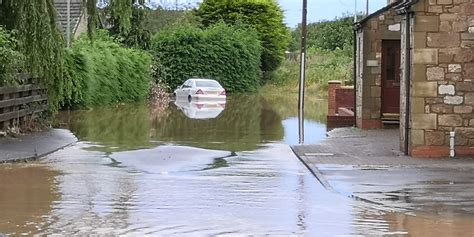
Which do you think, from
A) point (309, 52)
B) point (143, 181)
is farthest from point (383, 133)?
point (309, 52)

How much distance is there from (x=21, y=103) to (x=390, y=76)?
10.8 metres

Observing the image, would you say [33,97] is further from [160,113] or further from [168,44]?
[168,44]

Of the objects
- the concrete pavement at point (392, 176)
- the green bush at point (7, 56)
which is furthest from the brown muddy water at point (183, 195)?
the green bush at point (7, 56)

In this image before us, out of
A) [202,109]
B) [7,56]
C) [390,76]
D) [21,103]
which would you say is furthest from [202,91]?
[7,56]

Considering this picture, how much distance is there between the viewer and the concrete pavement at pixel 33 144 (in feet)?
53.6

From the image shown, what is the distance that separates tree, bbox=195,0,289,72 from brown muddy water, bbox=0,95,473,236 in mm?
40517

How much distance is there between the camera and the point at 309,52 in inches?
Result: 2667

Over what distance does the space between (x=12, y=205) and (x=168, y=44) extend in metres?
42.8

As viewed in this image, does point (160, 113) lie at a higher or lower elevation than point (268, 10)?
lower

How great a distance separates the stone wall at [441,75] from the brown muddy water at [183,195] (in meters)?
2.71

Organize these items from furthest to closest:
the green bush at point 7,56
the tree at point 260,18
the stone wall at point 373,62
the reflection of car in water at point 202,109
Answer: the tree at point 260,18
the reflection of car in water at point 202,109
the stone wall at point 373,62
the green bush at point 7,56

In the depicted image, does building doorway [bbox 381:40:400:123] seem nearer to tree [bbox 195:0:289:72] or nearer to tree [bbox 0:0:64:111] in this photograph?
tree [bbox 0:0:64:111]

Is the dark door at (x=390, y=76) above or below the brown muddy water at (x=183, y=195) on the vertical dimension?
above

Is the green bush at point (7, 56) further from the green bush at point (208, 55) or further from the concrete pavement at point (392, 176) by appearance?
the green bush at point (208, 55)
